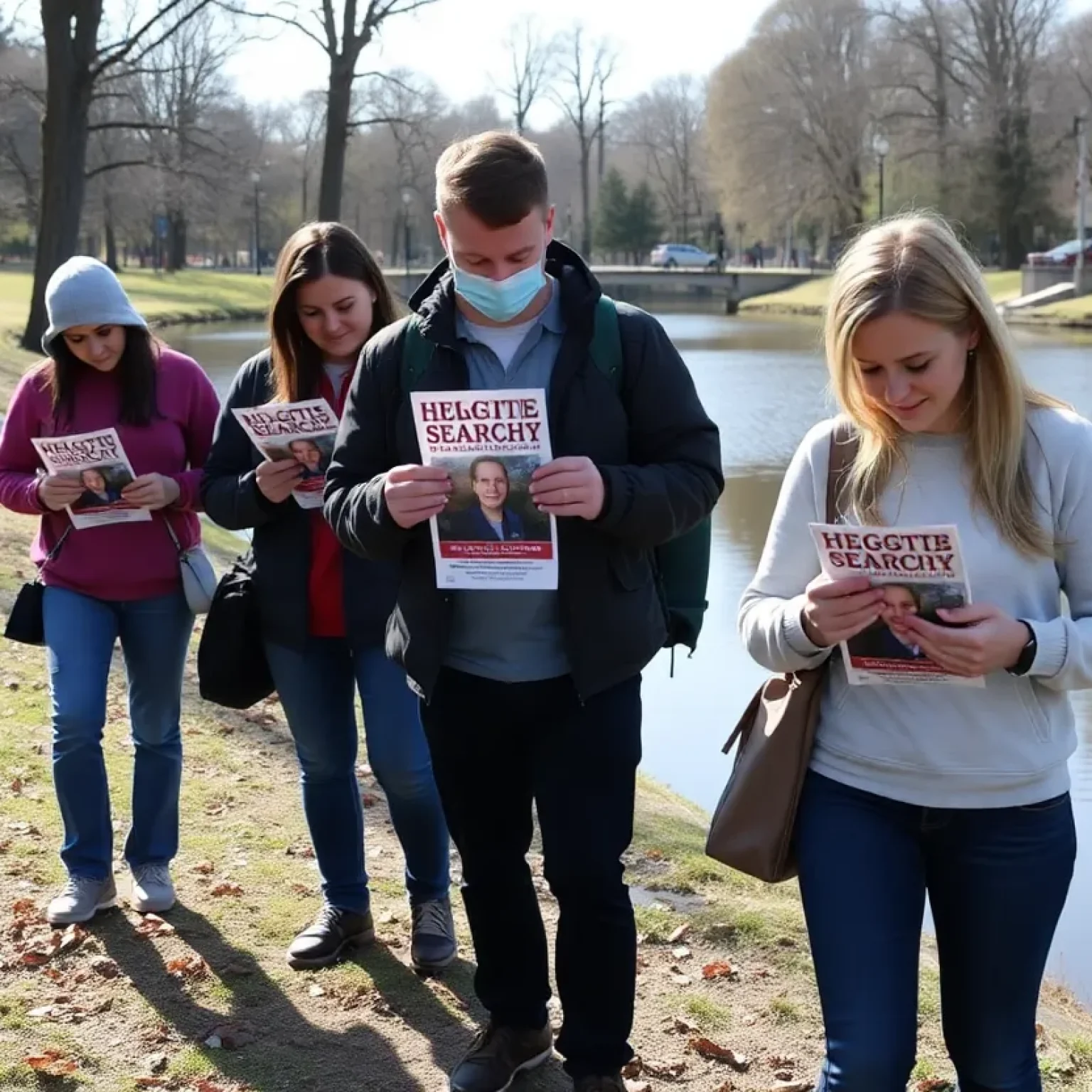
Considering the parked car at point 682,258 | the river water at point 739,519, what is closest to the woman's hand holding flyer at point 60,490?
the river water at point 739,519

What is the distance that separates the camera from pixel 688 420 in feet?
10.7

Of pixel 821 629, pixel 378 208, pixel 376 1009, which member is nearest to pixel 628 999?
pixel 376 1009

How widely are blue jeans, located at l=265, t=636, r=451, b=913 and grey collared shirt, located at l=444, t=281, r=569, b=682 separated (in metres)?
0.83

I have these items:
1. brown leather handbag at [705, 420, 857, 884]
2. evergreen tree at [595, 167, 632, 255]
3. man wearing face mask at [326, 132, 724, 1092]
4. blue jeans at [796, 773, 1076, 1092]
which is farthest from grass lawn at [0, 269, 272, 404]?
blue jeans at [796, 773, 1076, 1092]

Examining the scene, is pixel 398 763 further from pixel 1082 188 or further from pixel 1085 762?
pixel 1082 188

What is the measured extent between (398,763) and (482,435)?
55.4 inches

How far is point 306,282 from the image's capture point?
13.2ft

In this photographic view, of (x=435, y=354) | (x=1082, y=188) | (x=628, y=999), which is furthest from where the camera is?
(x=1082, y=188)

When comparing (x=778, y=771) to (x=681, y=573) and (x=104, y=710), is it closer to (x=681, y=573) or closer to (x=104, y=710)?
(x=681, y=573)

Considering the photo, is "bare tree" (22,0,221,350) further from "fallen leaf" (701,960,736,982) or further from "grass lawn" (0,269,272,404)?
"fallen leaf" (701,960,736,982)

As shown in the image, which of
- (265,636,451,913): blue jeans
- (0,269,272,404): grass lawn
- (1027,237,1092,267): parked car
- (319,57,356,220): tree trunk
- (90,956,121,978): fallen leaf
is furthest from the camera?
(1027,237,1092,267): parked car

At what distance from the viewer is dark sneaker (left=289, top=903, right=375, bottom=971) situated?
432 cm

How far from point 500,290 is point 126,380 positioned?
5.92 ft

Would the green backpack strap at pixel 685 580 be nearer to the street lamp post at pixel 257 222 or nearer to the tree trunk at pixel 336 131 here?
the tree trunk at pixel 336 131
